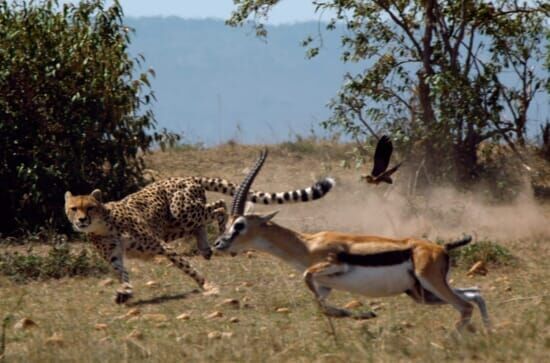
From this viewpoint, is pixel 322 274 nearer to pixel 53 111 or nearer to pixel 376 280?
pixel 376 280

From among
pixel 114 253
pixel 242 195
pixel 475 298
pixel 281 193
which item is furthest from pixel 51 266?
pixel 475 298

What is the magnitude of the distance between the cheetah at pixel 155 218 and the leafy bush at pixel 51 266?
465mm

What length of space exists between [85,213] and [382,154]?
3.60 metres

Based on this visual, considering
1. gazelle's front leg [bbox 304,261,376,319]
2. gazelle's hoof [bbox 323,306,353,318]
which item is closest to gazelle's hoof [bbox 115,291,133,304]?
gazelle's front leg [bbox 304,261,376,319]

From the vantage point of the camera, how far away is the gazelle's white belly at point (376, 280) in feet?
29.8

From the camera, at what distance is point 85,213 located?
11.6 m

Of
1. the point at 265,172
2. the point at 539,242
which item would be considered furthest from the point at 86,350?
the point at 265,172

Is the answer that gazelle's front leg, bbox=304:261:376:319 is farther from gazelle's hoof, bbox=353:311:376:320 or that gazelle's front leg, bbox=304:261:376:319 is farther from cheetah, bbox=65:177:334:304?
cheetah, bbox=65:177:334:304

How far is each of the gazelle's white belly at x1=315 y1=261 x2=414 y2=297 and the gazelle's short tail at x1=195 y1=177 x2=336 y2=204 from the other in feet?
4.60

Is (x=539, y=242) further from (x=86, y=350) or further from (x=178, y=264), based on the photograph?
(x=86, y=350)

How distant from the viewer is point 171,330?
30.8ft

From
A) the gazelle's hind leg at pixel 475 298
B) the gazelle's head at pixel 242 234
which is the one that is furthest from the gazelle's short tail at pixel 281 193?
the gazelle's hind leg at pixel 475 298

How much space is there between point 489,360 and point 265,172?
1271 cm

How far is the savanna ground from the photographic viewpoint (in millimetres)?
7754
